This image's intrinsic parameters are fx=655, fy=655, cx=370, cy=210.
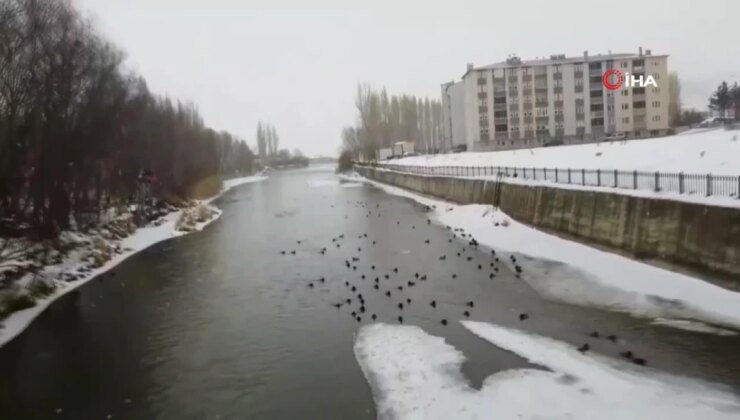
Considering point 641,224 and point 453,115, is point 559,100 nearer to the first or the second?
point 453,115

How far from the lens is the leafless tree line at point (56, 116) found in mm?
20875

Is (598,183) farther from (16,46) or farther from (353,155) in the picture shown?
(353,155)

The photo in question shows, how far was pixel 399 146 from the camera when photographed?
115 meters

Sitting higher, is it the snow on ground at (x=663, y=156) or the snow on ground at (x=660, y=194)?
the snow on ground at (x=663, y=156)

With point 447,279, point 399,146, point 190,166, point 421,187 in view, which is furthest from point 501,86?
point 447,279

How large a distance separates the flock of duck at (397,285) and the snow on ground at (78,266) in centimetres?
780

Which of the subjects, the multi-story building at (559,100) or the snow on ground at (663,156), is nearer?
the snow on ground at (663,156)

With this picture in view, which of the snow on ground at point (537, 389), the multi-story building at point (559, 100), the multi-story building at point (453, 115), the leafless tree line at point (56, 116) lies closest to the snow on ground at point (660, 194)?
the snow on ground at point (537, 389)

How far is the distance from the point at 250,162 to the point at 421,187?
95050mm

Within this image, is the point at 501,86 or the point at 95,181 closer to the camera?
the point at 95,181

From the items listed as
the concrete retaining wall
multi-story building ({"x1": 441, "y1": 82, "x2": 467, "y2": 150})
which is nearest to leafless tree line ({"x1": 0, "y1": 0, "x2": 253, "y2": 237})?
the concrete retaining wall

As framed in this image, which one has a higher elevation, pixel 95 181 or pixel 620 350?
pixel 95 181

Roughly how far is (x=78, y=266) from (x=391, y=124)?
3933 inches

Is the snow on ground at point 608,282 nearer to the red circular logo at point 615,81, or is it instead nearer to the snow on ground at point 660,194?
the snow on ground at point 660,194
